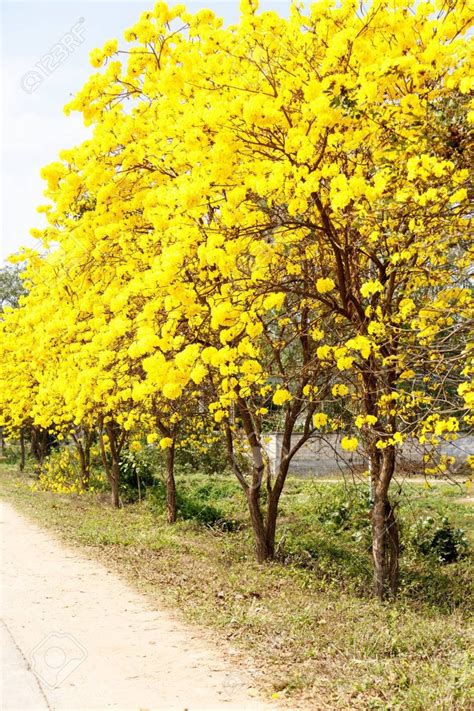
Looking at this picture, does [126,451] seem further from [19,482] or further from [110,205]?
[110,205]

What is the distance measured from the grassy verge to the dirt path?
29 centimetres

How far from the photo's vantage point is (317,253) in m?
7.40

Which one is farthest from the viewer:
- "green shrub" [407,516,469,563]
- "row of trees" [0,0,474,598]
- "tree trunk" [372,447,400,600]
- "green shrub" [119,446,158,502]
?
"green shrub" [119,446,158,502]

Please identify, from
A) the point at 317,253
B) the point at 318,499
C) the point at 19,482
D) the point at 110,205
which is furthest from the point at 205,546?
the point at 19,482

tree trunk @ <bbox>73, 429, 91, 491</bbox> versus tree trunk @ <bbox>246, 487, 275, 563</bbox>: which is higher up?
tree trunk @ <bbox>73, 429, 91, 491</bbox>

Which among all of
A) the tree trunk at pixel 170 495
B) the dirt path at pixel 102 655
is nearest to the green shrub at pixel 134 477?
the tree trunk at pixel 170 495

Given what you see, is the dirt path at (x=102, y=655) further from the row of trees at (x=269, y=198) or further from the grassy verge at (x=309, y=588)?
the row of trees at (x=269, y=198)

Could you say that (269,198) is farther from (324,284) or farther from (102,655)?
(102,655)

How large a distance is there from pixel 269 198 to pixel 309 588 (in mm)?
4623

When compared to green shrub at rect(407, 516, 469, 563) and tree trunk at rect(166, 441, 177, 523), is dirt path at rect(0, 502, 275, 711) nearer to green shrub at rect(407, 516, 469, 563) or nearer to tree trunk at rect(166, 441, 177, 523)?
tree trunk at rect(166, 441, 177, 523)

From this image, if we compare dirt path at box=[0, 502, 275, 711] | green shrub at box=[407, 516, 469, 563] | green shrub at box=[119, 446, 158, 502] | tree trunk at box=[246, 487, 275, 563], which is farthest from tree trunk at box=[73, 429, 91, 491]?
dirt path at box=[0, 502, 275, 711]

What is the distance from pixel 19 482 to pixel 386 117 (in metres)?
19.8

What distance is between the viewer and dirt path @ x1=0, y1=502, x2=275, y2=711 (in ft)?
14.0

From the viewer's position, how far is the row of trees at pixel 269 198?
16.1 feet
